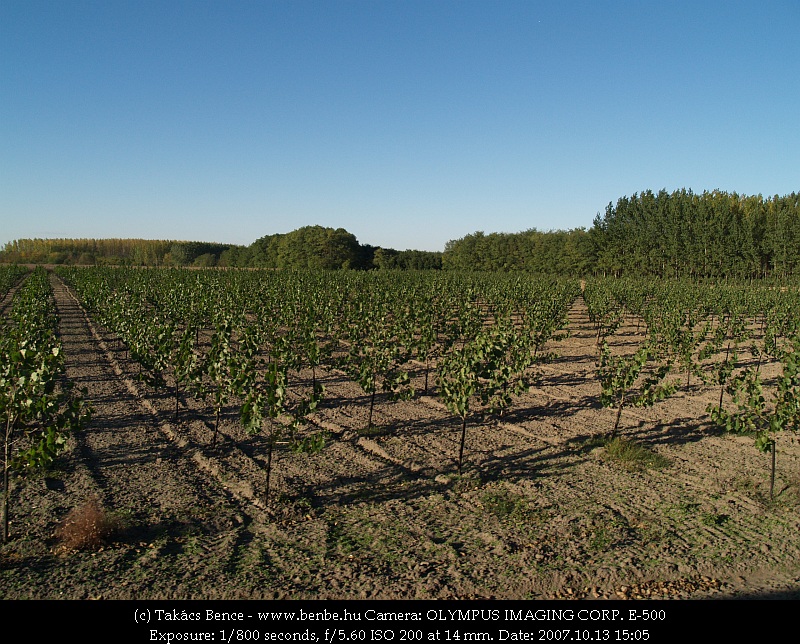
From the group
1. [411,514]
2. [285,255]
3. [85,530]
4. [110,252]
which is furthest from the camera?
[110,252]

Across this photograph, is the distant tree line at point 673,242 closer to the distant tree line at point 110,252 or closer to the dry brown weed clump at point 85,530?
the distant tree line at point 110,252

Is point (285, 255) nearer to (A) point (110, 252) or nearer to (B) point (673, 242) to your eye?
(B) point (673, 242)

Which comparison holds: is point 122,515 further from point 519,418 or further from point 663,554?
point 519,418

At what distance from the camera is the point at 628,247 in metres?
76.5

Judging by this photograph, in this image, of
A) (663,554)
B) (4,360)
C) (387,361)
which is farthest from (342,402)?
(663,554)

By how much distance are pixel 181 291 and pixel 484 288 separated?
69.0ft

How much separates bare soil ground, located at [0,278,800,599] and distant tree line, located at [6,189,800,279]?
6308 cm

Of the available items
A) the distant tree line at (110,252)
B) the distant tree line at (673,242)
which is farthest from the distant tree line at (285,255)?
the distant tree line at (673,242)

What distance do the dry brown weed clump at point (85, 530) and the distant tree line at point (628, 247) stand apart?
71491mm

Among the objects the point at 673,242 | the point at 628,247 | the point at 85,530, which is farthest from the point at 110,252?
the point at 85,530

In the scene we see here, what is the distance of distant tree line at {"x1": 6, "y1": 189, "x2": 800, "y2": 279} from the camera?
6469 centimetres

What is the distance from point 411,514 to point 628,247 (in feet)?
253

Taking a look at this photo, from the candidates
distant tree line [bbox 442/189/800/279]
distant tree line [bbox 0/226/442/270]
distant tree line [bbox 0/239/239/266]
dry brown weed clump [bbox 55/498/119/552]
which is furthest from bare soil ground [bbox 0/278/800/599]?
distant tree line [bbox 0/239/239/266]

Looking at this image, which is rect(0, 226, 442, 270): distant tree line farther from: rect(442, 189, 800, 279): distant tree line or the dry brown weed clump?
the dry brown weed clump
